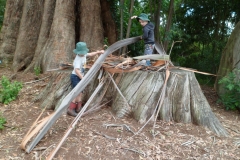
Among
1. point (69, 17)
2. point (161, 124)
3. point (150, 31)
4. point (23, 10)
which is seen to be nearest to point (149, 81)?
point (161, 124)

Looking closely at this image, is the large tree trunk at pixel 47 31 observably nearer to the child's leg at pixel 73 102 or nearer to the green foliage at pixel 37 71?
the green foliage at pixel 37 71

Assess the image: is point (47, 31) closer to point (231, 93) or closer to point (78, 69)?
point (78, 69)

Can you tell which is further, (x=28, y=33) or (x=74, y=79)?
(x=28, y=33)

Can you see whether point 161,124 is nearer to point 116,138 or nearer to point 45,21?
point 116,138

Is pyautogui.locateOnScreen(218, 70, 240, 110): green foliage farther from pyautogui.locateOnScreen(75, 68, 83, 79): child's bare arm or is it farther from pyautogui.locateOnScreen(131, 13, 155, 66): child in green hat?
pyautogui.locateOnScreen(75, 68, 83, 79): child's bare arm

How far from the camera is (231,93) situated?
5.05m

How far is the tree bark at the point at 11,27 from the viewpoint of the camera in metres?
6.93

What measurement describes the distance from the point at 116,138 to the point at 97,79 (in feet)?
4.11

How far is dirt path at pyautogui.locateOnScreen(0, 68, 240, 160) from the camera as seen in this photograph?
2945 millimetres

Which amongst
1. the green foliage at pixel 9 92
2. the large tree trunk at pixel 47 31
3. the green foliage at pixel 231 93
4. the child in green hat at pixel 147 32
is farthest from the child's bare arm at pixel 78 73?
the green foliage at pixel 231 93

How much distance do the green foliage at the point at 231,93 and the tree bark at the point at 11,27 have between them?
5771 mm

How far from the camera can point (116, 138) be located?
3203 mm

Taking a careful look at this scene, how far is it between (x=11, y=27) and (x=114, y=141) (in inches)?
217

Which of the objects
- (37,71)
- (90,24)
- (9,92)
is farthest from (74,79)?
(90,24)
